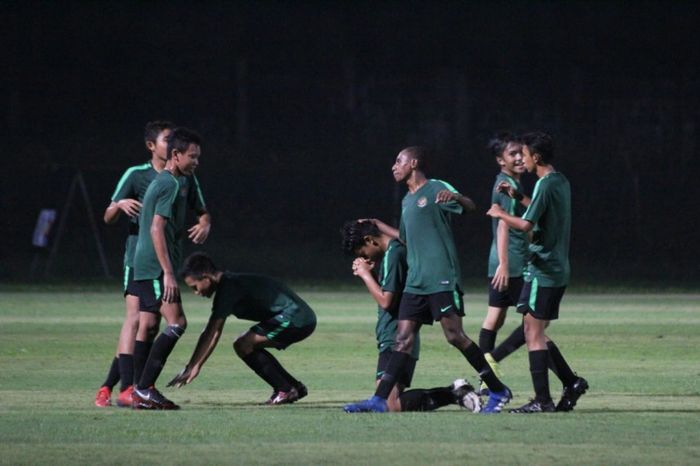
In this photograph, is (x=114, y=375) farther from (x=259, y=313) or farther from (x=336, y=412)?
(x=336, y=412)

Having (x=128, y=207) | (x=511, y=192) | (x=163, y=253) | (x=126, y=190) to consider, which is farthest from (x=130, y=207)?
(x=511, y=192)

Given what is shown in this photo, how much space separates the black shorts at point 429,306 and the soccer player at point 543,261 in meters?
0.58

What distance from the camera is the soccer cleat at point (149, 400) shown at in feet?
37.2

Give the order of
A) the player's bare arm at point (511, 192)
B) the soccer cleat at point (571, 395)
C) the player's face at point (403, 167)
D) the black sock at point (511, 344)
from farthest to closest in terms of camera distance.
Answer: the black sock at point (511, 344) → the player's bare arm at point (511, 192) → the soccer cleat at point (571, 395) → the player's face at point (403, 167)

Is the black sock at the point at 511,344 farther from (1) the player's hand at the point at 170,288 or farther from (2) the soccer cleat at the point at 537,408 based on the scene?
(1) the player's hand at the point at 170,288

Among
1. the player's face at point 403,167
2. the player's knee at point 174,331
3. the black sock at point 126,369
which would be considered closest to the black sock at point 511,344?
the player's face at point 403,167

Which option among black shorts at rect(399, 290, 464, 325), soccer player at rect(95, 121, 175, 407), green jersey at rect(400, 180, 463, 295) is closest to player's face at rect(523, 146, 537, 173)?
green jersey at rect(400, 180, 463, 295)

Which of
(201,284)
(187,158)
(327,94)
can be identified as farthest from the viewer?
(327,94)

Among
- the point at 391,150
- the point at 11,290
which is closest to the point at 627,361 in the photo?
the point at 11,290

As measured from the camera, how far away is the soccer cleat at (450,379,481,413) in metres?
11.2

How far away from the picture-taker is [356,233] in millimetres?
11492

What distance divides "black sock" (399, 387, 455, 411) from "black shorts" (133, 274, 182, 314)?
1.93 m

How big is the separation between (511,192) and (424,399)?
1664 mm

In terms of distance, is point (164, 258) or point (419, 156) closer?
point (419, 156)
